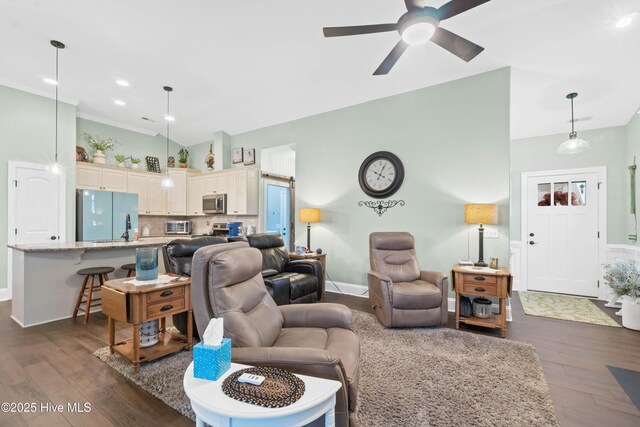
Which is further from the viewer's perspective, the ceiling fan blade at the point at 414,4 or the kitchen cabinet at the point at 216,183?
the kitchen cabinet at the point at 216,183

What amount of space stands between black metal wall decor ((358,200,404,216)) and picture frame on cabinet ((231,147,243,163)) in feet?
9.87

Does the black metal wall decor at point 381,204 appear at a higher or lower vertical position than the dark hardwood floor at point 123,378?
higher

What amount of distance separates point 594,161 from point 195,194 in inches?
298

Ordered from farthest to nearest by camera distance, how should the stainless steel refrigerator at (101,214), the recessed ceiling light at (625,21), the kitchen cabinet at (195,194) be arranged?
1. the kitchen cabinet at (195,194)
2. the stainless steel refrigerator at (101,214)
3. the recessed ceiling light at (625,21)

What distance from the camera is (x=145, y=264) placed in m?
2.55

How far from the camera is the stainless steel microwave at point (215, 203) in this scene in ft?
19.6

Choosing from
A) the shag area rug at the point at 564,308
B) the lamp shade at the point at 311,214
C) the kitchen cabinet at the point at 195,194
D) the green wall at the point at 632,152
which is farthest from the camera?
the kitchen cabinet at the point at 195,194

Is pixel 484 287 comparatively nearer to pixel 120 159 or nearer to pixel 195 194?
pixel 195 194

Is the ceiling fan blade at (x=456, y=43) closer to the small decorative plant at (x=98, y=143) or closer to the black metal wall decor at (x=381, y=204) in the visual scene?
the black metal wall decor at (x=381, y=204)

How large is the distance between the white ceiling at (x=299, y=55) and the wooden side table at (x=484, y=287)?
8.09ft

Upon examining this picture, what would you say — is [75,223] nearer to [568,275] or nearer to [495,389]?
[495,389]

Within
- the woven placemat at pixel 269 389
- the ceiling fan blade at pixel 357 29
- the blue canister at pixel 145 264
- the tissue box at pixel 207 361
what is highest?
the ceiling fan blade at pixel 357 29

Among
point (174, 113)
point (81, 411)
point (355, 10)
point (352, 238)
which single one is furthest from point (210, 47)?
point (81, 411)

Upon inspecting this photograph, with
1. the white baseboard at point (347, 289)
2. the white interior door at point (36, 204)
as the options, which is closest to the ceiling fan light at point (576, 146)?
the white baseboard at point (347, 289)
